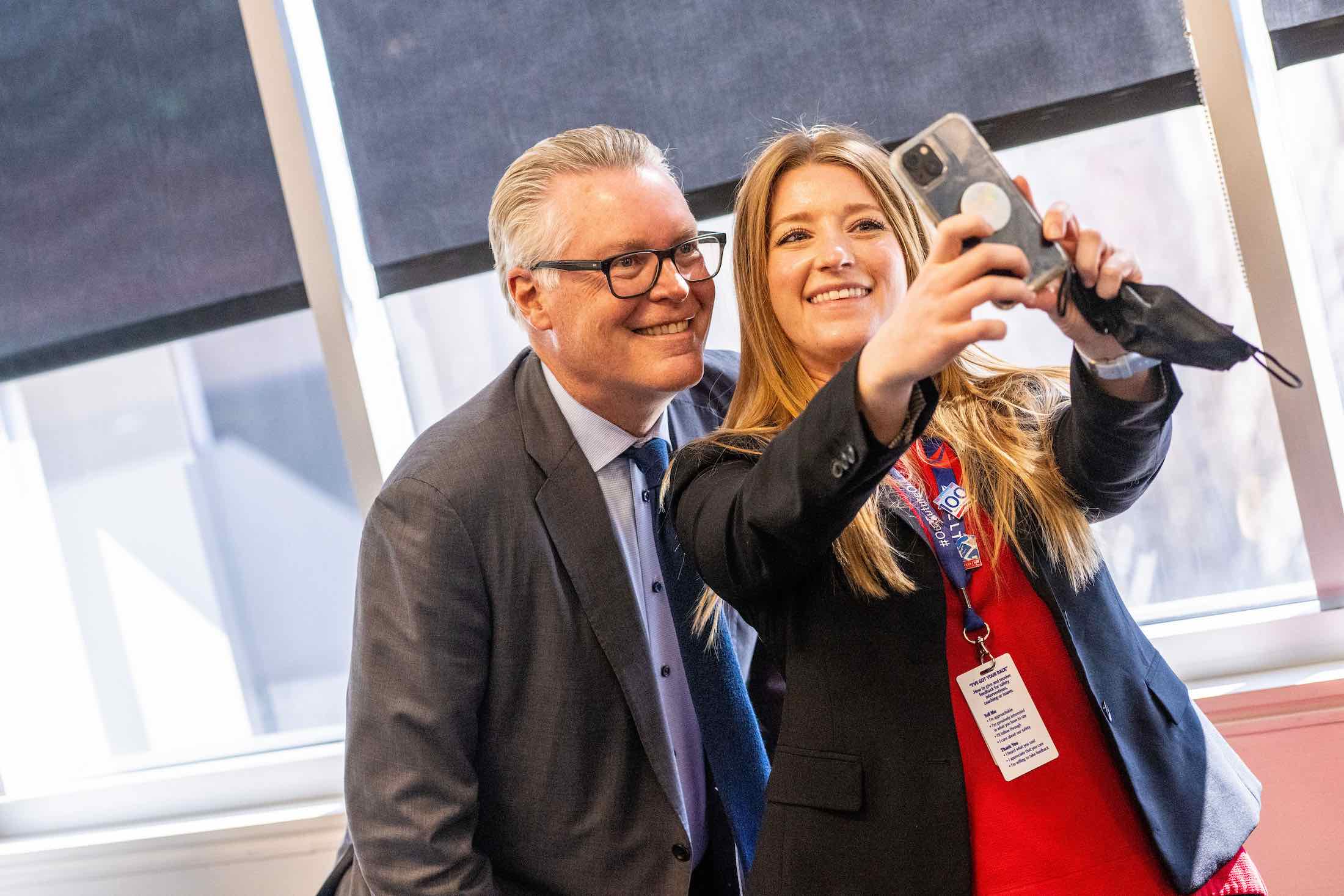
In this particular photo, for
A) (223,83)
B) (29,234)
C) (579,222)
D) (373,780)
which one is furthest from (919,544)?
(29,234)

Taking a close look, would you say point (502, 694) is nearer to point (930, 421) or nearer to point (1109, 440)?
point (930, 421)

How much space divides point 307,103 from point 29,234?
3.03 feet

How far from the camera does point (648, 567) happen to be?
1673 millimetres

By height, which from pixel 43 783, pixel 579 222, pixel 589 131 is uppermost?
pixel 589 131

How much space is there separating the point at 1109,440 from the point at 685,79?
1486 millimetres

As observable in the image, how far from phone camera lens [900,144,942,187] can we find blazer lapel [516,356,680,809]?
0.82 m

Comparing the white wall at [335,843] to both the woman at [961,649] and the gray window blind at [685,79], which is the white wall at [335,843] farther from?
the gray window blind at [685,79]

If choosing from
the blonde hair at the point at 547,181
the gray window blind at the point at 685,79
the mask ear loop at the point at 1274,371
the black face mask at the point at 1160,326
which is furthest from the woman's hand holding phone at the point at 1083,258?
the gray window blind at the point at 685,79

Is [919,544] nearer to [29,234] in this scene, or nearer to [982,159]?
[982,159]

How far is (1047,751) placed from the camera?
111 centimetres

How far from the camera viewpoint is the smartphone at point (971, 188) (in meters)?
0.90

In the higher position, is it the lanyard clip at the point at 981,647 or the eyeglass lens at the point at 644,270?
the eyeglass lens at the point at 644,270

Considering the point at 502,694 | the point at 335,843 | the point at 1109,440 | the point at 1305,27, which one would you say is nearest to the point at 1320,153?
the point at 1305,27

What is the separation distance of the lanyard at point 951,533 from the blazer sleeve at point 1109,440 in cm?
13
